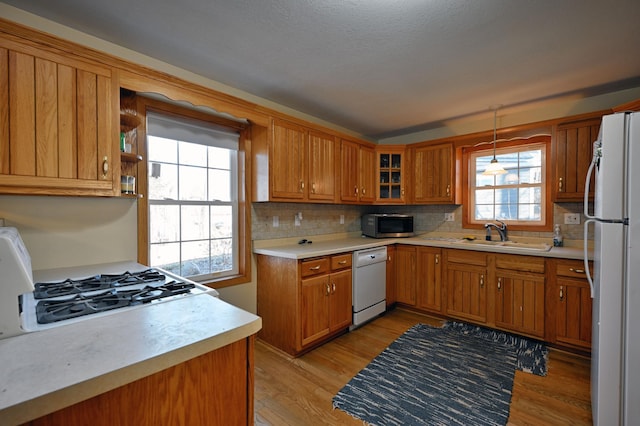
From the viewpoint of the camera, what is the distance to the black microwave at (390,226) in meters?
3.77

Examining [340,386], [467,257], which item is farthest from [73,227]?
[467,257]

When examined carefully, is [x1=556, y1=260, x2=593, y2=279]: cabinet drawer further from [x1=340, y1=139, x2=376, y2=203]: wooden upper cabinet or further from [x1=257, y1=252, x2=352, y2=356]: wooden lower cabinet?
[x1=340, y1=139, x2=376, y2=203]: wooden upper cabinet

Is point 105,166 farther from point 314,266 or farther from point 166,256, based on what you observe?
point 314,266

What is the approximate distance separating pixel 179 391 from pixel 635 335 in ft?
6.30

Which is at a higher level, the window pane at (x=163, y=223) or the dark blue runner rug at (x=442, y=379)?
the window pane at (x=163, y=223)

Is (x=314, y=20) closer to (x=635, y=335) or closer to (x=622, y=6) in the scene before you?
(x=622, y=6)

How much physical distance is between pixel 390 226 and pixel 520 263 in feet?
4.84

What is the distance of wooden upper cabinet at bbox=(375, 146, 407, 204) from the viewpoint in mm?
A: 3893

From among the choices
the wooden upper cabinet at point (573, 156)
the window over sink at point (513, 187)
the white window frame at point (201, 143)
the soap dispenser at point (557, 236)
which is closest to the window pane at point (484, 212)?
the window over sink at point (513, 187)

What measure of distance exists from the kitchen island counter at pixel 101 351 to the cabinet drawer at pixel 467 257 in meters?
2.75

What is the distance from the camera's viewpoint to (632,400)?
1315 millimetres

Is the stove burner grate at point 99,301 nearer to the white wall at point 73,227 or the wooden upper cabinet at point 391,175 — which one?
the white wall at point 73,227

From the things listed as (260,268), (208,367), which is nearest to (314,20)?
(208,367)

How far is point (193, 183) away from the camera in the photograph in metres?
2.55
